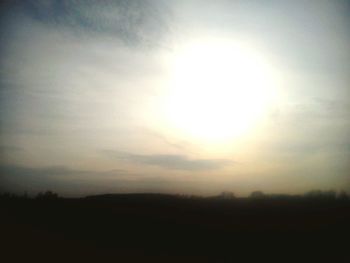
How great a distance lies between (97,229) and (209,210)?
11.7ft

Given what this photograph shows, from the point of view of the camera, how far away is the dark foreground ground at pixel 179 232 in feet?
16.6

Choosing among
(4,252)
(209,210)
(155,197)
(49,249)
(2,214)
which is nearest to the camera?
(4,252)

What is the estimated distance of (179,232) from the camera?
6.83 m

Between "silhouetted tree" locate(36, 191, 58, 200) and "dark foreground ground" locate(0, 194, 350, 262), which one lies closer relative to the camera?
"dark foreground ground" locate(0, 194, 350, 262)

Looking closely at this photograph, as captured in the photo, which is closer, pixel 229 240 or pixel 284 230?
pixel 229 240

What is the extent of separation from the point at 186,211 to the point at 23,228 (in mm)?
4512

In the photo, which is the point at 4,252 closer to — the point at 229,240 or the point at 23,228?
the point at 23,228

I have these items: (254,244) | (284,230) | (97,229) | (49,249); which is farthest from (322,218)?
(49,249)

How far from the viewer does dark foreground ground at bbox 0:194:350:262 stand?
5.05 m

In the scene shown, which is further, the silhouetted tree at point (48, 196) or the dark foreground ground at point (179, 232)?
the silhouetted tree at point (48, 196)

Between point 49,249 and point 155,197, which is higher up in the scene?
point 155,197

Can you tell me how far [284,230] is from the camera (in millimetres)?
6695

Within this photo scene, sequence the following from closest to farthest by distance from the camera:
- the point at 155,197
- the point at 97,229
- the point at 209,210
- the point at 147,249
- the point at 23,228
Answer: the point at 147,249
the point at 23,228
the point at 97,229
the point at 209,210
the point at 155,197

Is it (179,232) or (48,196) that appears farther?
(48,196)
